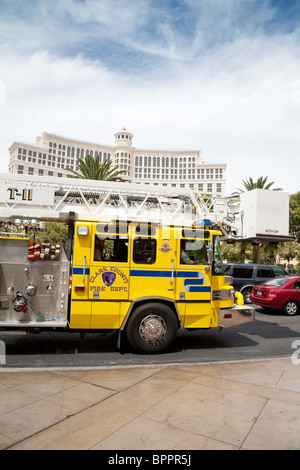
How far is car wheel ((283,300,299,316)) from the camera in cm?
1276

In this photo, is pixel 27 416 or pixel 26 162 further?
pixel 26 162

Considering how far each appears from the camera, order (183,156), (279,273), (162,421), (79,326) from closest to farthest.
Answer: (162,421)
(79,326)
(279,273)
(183,156)

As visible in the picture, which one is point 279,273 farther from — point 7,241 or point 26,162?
point 26,162

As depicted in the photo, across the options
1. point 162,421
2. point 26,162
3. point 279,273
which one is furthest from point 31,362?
point 26,162

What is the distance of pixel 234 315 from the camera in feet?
25.4

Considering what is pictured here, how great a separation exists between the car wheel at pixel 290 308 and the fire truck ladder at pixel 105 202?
16.4 feet

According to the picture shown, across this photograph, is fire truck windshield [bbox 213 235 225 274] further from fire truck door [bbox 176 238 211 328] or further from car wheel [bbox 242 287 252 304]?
car wheel [bbox 242 287 252 304]

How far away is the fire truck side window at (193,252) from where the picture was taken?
24.2 feet

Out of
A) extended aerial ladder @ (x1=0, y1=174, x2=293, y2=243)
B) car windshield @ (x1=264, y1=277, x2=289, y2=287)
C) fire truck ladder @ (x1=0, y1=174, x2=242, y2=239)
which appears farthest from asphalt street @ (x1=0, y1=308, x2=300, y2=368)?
car windshield @ (x1=264, y1=277, x2=289, y2=287)

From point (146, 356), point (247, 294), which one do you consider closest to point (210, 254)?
point (146, 356)

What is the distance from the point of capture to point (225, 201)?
31.1ft

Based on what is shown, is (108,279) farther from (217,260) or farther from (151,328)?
(217,260)
